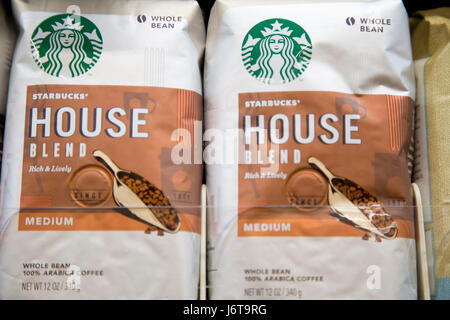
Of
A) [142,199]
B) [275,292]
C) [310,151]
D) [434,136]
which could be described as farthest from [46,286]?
[434,136]

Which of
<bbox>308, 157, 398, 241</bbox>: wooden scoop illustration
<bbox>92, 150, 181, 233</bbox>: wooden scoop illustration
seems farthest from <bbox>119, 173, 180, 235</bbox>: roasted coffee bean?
<bbox>308, 157, 398, 241</bbox>: wooden scoop illustration

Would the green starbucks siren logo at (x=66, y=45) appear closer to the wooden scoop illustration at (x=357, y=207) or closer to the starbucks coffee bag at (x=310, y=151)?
the starbucks coffee bag at (x=310, y=151)

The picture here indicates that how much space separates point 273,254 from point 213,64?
1.12ft

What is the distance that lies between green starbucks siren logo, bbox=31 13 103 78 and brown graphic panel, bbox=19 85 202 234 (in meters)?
0.04

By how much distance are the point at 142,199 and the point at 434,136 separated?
51 centimetres

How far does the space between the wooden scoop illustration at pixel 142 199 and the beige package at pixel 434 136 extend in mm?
427

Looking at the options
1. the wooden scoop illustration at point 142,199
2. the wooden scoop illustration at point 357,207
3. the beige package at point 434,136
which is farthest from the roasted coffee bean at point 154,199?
the beige package at point 434,136

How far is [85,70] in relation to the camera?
3.05ft

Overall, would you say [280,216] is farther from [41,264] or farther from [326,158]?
[41,264]

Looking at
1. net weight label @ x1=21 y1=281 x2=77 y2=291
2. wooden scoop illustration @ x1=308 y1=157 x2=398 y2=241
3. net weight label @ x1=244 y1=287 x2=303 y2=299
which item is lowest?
net weight label @ x1=244 y1=287 x2=303 y2=299

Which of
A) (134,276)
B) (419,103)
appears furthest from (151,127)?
(419,103)

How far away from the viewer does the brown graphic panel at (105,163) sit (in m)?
0.88

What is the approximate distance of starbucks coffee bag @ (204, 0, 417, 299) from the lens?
87 centimetres

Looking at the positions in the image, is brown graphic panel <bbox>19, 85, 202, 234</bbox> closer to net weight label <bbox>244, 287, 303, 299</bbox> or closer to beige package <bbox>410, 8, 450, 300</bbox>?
net weight label <bbox>244, 287, 303, 299</bbox>
